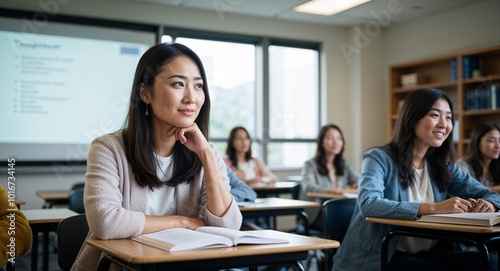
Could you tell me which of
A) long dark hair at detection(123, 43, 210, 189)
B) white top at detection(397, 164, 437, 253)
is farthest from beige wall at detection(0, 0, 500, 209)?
long dark hair at detection(123, 43, 210, 189)

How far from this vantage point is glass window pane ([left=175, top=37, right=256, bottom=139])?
654cm

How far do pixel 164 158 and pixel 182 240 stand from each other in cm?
52

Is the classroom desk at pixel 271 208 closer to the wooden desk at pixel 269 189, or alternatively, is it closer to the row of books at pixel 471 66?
the wooden desk at pixel 269 189

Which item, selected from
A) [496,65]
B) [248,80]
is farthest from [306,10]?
[496,65]

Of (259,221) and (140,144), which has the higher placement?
(140,144)

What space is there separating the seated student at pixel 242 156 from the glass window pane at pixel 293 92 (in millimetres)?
1386

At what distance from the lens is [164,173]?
72.6 inches

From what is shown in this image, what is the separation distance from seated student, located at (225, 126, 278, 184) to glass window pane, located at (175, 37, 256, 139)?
104 centimetres

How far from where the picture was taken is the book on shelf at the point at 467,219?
6.41ft

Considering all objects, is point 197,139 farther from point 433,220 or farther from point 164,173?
point 433,220

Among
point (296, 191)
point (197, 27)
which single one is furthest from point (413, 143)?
point (197, 27)

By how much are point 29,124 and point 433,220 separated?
4490 millimetres

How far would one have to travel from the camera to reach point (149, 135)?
184 cm

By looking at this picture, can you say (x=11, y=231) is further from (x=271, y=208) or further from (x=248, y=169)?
(x=248, y=169)
